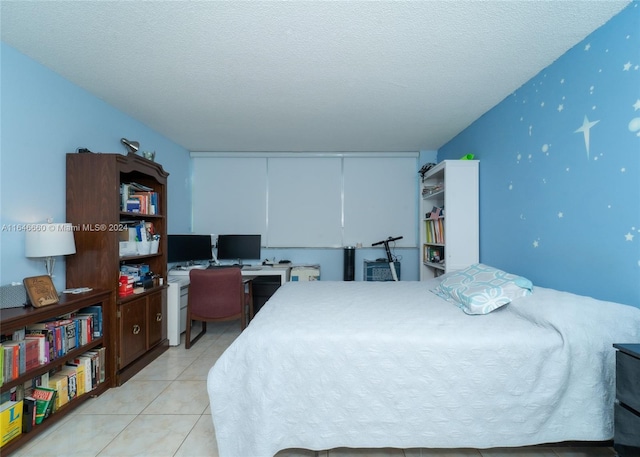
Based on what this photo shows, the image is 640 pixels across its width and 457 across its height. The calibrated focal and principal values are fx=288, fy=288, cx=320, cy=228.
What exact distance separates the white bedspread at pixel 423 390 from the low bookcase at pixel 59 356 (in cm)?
112

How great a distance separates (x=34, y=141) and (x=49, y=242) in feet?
2.43

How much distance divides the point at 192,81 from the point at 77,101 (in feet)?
3.26

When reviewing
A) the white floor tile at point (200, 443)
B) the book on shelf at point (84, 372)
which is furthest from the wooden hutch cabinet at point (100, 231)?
the white floor tile at point (200, 443)

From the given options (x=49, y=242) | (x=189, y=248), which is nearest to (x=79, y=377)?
(x=49, y=242)

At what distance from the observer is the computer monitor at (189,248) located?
3547mm

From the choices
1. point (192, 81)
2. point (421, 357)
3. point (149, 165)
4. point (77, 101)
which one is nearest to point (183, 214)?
point (149, 165)

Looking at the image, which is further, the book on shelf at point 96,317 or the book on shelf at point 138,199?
the book on shelf at point 138,199

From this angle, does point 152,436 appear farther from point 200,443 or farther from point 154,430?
point 200,443

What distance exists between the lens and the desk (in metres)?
3.02

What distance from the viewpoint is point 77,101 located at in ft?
7.64

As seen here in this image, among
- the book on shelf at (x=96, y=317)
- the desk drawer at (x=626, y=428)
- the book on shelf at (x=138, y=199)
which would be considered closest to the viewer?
the desk drawer at (x=626, y=428)

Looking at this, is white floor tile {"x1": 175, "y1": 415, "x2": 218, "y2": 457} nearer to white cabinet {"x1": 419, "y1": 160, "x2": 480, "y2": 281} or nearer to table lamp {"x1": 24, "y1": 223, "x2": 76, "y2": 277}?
table lamp {"x1": 24, "y1": 223, "x2": 76, "y2": 277}

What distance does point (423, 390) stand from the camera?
1370 mm

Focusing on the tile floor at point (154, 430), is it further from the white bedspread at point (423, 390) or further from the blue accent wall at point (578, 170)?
the blue accent wall at point (578, 170)
